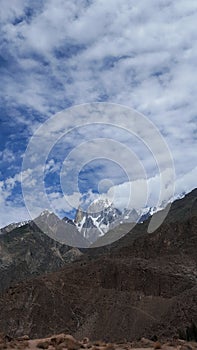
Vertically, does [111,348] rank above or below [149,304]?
below

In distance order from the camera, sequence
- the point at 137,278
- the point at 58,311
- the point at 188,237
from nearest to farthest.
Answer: the point at 58,311, the point at 137,278, the point at 188,237

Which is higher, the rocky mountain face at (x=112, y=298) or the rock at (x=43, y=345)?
the rocky mountain face at (x=112, y=298)

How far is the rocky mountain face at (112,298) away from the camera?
8275 centimetres

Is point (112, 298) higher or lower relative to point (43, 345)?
higher

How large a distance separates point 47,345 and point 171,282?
3432 inches

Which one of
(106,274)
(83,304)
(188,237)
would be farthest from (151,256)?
(83,304)

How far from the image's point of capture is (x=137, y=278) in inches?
4294

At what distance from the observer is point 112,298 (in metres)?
100

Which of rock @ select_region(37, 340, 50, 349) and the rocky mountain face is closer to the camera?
rock @ select_region(37, 340, 50, 349)

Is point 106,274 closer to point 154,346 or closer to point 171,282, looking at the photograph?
point 171,282

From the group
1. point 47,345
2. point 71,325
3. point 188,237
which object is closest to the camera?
point 47,345

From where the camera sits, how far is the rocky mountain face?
82.8 metres

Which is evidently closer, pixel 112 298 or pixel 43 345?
pixel 43 345

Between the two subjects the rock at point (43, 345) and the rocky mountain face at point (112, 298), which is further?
the rocky mountain face at point (112, 298)
